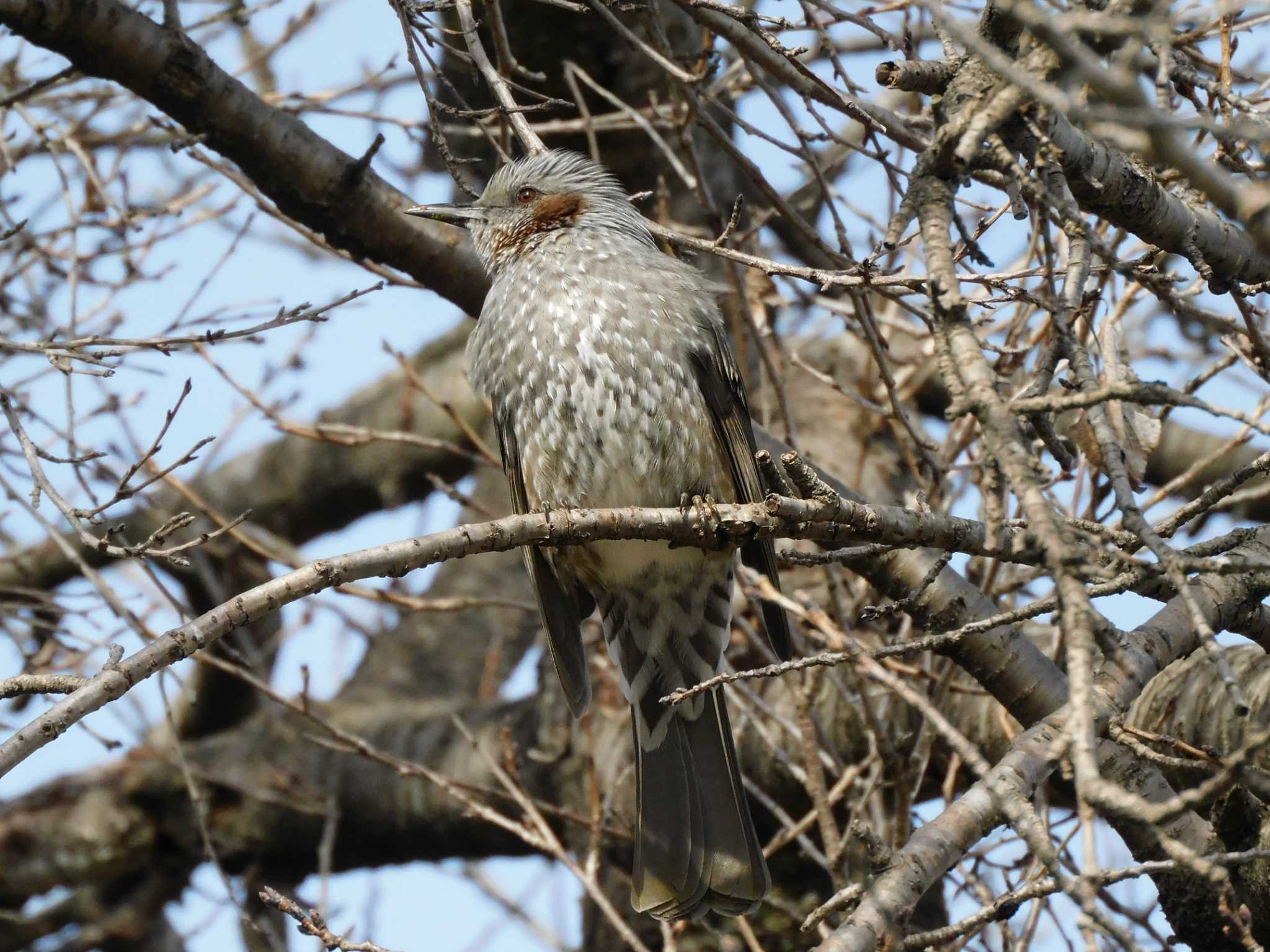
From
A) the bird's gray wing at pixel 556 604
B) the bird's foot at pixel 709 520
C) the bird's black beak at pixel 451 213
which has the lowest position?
the bird's foot at pixel 709 520

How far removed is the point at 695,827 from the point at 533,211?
211cm

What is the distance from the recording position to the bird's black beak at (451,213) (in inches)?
171

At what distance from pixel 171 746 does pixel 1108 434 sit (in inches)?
200

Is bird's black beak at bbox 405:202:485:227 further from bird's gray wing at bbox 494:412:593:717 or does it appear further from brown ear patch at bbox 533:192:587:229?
bird's gray wing at bbox 494:412:593:717

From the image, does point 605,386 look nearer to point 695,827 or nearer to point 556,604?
point 556,604

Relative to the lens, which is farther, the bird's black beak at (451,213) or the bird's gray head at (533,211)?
the bird's gray head at (533,211)

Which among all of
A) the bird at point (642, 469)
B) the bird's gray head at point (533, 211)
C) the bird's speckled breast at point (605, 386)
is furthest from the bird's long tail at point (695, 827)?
the bird's gray head at point (533, 211)

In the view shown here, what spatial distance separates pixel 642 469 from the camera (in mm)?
3895

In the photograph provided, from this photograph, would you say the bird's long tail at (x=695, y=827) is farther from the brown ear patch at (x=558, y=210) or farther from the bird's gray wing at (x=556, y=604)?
the brown ear patch at (x=558, y=210)

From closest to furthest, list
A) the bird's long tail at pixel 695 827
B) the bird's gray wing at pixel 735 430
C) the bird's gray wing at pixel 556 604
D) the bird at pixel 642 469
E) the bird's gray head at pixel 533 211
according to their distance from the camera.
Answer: the bird's long tail at pixel 695 827 < the bird at pixel 642 469 < the bird's gray wing at pixel 735 430 < the bird's gray wing at pixel 556 604 < the bird's gray head at pixel 533 211

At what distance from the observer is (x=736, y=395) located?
417 cm

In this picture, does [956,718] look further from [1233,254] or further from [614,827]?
[1233,254]

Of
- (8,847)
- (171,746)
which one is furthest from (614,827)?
(8,847)

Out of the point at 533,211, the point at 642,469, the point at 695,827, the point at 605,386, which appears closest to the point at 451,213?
the point at 533,211
